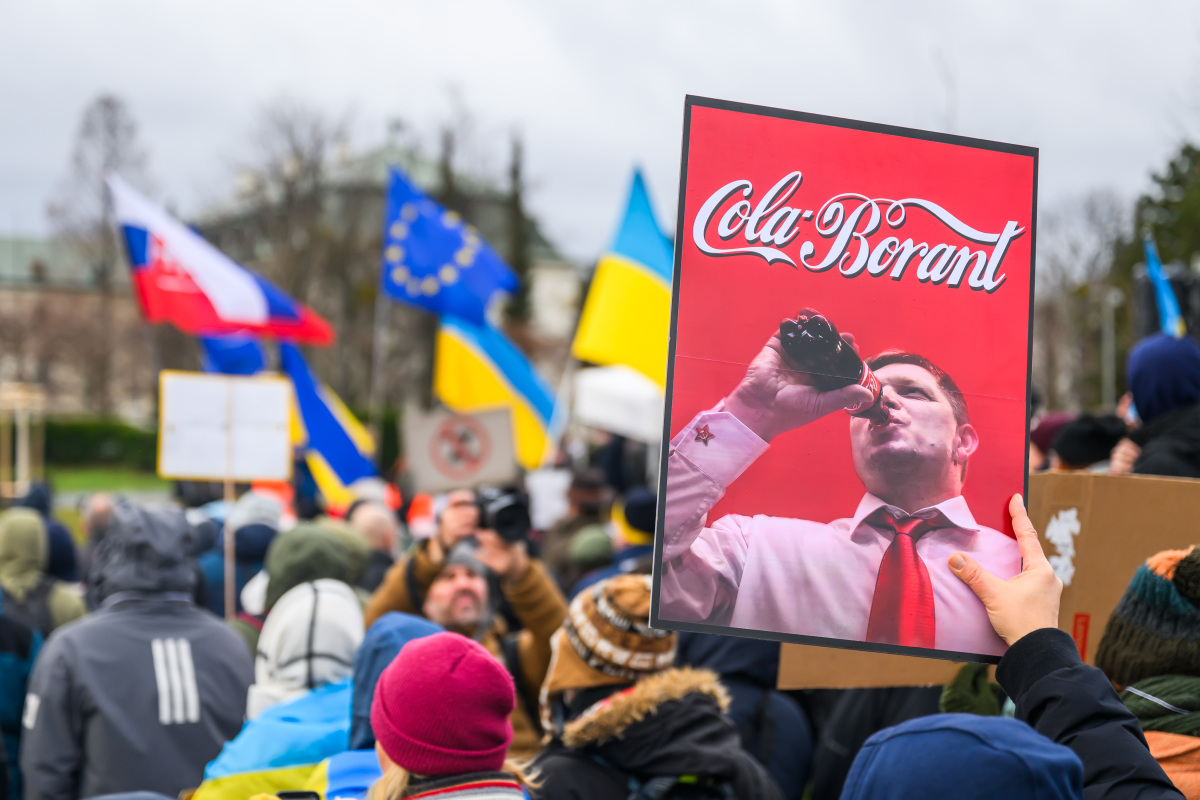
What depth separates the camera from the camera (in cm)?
381

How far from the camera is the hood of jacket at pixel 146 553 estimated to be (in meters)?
3.74

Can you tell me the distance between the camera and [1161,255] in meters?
12.7

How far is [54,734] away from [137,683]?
280mm

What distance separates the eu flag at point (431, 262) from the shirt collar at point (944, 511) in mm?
10143

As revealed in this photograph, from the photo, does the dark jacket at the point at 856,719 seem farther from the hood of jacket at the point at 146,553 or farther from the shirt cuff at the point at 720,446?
the hood of jacket at the point at 146,553

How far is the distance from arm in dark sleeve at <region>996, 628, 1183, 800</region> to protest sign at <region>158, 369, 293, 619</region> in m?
5.04

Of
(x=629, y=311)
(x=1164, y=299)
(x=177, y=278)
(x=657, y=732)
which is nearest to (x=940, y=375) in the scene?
(x=657, y=732)

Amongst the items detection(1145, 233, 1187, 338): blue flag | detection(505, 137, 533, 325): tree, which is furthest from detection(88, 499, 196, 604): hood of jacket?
detection(505, 137, 533, 325): tree

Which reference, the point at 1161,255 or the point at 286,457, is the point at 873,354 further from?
the point at 1161,255

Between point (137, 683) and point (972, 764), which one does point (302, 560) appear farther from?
point (972, 764)

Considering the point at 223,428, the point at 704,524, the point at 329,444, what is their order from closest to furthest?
the point at 704,524 → the point at 223,428 → the point at 329,444

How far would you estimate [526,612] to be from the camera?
3.89m

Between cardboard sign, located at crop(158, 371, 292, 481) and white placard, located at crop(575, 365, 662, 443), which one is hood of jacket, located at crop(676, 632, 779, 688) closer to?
cardboard sign, located at crop(158, 371, 292, 481)

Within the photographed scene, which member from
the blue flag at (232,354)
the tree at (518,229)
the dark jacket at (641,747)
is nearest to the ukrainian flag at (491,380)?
the blue flag at (232,354)
